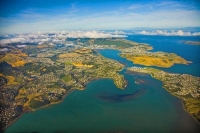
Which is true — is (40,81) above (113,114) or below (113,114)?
above

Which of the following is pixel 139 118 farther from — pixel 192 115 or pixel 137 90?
pixel 137 90

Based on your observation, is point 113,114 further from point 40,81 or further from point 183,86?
point 40,81

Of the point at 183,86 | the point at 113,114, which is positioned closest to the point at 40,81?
the point at 113,114

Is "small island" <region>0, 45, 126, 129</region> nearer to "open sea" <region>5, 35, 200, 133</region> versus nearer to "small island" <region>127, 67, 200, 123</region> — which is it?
"open sea" <region>5, 35, 200, 133</region>

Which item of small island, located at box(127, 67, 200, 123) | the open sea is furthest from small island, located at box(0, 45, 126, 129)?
small island, located at box(127, 67, 200, 123)

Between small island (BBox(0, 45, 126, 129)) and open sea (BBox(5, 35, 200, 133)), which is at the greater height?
small island (BBox(0, 45, 126, 129))

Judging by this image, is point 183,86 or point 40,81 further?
point 40,81

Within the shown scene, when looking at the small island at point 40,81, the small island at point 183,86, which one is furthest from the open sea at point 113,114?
the small island at point 40,81
